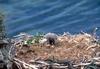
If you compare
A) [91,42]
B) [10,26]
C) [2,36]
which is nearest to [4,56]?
[2,36]

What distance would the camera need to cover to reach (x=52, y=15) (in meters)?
12.6

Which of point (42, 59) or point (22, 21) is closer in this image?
point (42, 59)

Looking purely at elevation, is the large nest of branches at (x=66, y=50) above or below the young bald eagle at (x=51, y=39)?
below

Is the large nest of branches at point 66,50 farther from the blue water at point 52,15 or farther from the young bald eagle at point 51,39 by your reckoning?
the blue water at point 52,15

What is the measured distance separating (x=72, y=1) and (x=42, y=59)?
7.35 metres

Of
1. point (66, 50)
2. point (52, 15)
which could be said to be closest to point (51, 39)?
point (66, 50)

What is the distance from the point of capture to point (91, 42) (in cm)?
686

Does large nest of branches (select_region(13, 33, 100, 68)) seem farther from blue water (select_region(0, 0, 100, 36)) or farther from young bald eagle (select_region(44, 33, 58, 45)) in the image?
blue water (select_region(0, 0, 100, 36))

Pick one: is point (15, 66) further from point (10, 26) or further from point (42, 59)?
point (10, 26)

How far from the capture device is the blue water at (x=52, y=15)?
467 inches

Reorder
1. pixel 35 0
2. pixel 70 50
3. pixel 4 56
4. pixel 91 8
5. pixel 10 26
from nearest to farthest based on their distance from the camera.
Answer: pixel 4 56
pixel 70 50
pixel 10 26
pixel 91 8
pixel 35 0

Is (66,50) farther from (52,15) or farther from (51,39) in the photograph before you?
(52,15)

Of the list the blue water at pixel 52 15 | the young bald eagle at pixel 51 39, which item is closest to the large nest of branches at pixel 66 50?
the young bald eagle at pixel 51 39

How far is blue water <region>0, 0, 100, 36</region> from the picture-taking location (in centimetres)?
1187
